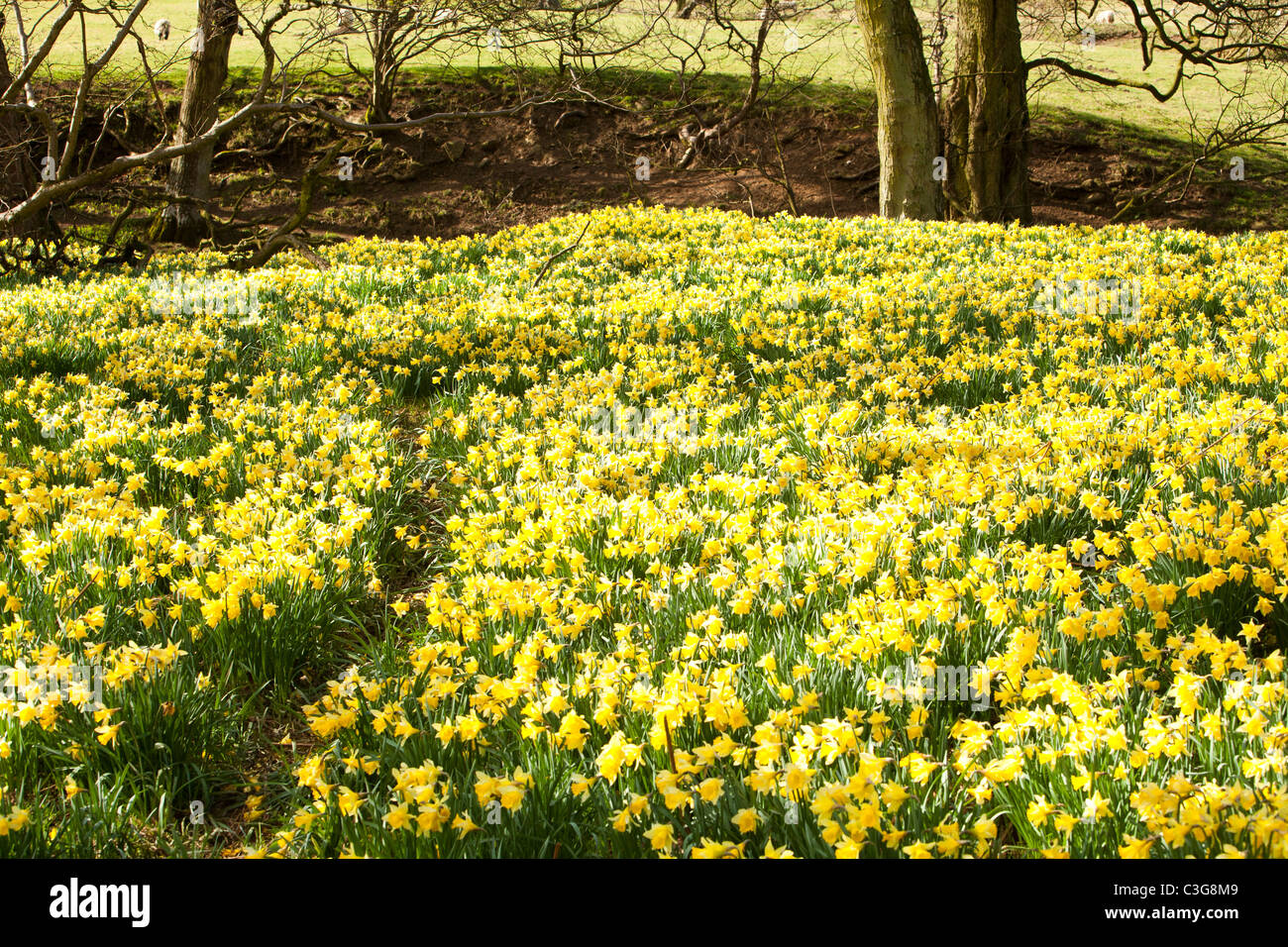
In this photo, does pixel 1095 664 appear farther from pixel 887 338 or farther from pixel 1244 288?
pixel 1244 288

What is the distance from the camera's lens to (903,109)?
37.4ft

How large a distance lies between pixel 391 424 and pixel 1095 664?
3621mm

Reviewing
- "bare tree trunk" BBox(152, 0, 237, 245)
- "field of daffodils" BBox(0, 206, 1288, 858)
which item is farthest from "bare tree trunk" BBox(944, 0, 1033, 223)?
"bare tree trunk" BBox(152, 0, 237, 245)

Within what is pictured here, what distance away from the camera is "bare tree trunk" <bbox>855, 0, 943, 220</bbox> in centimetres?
1130

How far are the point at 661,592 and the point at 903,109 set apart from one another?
10499 millimetres

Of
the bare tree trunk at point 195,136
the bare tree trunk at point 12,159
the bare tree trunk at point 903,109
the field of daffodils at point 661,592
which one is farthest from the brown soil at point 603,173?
the field of daffodils at point 661,592

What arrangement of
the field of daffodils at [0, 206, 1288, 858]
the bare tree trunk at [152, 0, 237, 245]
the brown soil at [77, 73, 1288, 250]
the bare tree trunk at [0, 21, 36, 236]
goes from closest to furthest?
the field of daffodils at [0, 206, 1288, 858] → the bare tree trunk at [0, 21, 36, 236] → the bare tree trunk at [152, 0, 237, 245] → the brown soil at [77, 73, 1288, 250]

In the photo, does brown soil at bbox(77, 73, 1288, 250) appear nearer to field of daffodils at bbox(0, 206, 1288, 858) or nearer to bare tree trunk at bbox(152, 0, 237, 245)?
bare tree trunk at bbox(152, 0, 237, 245)

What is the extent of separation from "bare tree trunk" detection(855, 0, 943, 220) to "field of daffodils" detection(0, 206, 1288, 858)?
6379mm

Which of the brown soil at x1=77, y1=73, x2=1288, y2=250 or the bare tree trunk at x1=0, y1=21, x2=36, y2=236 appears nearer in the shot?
the bare tree trunk at x1=0, y1=21, x2=36, y2=236

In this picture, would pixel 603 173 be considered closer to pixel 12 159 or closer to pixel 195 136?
pixel 195 136

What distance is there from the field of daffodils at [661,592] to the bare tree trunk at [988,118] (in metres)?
6.41

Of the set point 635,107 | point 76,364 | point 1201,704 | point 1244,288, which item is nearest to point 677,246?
point 1244,288

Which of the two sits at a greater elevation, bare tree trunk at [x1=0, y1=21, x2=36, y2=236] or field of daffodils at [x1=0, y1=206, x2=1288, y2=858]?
bare tree trunk at [x1=0, y1=21, x2=36, y2=236]
